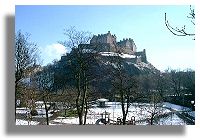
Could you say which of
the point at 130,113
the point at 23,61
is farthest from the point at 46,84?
the point at 130,113

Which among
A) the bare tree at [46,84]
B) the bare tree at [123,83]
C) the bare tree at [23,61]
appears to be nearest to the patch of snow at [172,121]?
the bare tree at [123,83]

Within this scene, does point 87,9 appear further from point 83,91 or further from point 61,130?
point 61,130

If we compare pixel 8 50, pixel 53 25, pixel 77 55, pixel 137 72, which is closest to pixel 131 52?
pixel 137 72

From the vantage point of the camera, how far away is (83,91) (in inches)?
169

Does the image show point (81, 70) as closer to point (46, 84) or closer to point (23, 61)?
point (46, 84)

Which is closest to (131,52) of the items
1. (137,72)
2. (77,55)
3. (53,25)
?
(137,72)

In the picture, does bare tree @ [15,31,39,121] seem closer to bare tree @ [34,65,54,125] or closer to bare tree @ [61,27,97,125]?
bare tree @ [34,65,54,125]

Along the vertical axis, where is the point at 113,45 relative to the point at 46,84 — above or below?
above

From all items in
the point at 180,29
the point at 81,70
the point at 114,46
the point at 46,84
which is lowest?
the point at 46,84

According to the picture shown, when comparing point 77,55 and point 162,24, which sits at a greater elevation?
point 162,24

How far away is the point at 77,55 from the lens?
426cm

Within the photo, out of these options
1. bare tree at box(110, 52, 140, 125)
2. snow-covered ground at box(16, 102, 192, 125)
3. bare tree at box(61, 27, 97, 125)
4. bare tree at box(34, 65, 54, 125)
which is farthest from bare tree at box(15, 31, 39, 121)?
bare tree at box(110, 52, 140, 125)
